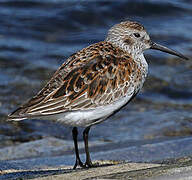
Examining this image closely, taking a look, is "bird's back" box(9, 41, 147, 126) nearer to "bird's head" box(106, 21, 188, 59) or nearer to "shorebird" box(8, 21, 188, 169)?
"shorebird" box(8, 21, 188, 169)

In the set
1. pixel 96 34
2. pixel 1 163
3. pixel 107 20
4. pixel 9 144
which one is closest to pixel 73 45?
pixel 96 34

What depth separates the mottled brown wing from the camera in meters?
5.11

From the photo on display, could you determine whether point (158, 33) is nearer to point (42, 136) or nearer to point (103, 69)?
point (42, 136)

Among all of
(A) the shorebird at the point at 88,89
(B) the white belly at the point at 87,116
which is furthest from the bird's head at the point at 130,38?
(B) the white belly at the point at 87,116

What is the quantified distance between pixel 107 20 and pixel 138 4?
1.13 metres

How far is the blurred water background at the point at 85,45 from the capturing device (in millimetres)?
8727

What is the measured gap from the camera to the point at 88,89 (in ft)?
17.6

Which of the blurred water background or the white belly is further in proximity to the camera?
the blurred water background

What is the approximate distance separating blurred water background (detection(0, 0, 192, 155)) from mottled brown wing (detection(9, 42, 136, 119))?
2.91m

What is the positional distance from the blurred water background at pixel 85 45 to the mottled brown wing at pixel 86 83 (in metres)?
2.91

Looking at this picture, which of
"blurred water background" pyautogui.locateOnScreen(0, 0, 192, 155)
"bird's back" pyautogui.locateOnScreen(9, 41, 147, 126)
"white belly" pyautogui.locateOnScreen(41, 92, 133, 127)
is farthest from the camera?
"blurred water background" pyautogui.locateOnScreen(0, 0, 192, 155)

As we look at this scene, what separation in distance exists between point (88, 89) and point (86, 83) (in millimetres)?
68

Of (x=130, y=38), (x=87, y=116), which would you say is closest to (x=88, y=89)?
(x=87, y=116)

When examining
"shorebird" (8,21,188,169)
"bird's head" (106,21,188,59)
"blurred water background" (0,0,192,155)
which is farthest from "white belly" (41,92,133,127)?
"blurred water background" (0,0,192,155)
